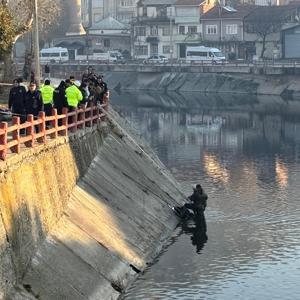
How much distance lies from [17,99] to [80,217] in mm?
5075

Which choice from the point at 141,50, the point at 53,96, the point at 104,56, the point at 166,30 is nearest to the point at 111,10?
the point at 141,50

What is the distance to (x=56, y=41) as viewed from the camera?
15800cm

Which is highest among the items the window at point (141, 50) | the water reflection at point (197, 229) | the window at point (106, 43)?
the window at point (106, 43)

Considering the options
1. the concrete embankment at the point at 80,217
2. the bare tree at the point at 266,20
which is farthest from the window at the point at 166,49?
the concrete embankment at the point at 80,217

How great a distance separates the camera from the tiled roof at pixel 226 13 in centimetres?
14375

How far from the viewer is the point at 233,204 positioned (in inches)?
1825

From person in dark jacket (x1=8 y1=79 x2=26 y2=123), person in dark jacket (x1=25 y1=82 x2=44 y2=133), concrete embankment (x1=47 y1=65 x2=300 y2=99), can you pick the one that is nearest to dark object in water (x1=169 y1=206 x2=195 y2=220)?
person in dark jacket (x1=25 y1=82 x2=44 y2=133)

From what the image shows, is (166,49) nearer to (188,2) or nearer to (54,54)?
(188,2)

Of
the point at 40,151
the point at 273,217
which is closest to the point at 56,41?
the point at 273,217

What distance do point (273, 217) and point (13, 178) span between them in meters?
19.1

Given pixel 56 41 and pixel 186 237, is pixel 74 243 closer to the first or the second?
pixel 186 237

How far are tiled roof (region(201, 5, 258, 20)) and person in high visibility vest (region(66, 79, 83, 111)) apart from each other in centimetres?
10789

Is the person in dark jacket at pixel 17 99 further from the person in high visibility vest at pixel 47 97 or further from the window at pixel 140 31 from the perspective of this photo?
the window at pixel 140 31

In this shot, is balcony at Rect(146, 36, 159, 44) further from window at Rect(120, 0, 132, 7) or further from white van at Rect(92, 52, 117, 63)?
window at Rect(120, 0, 132, 7)
